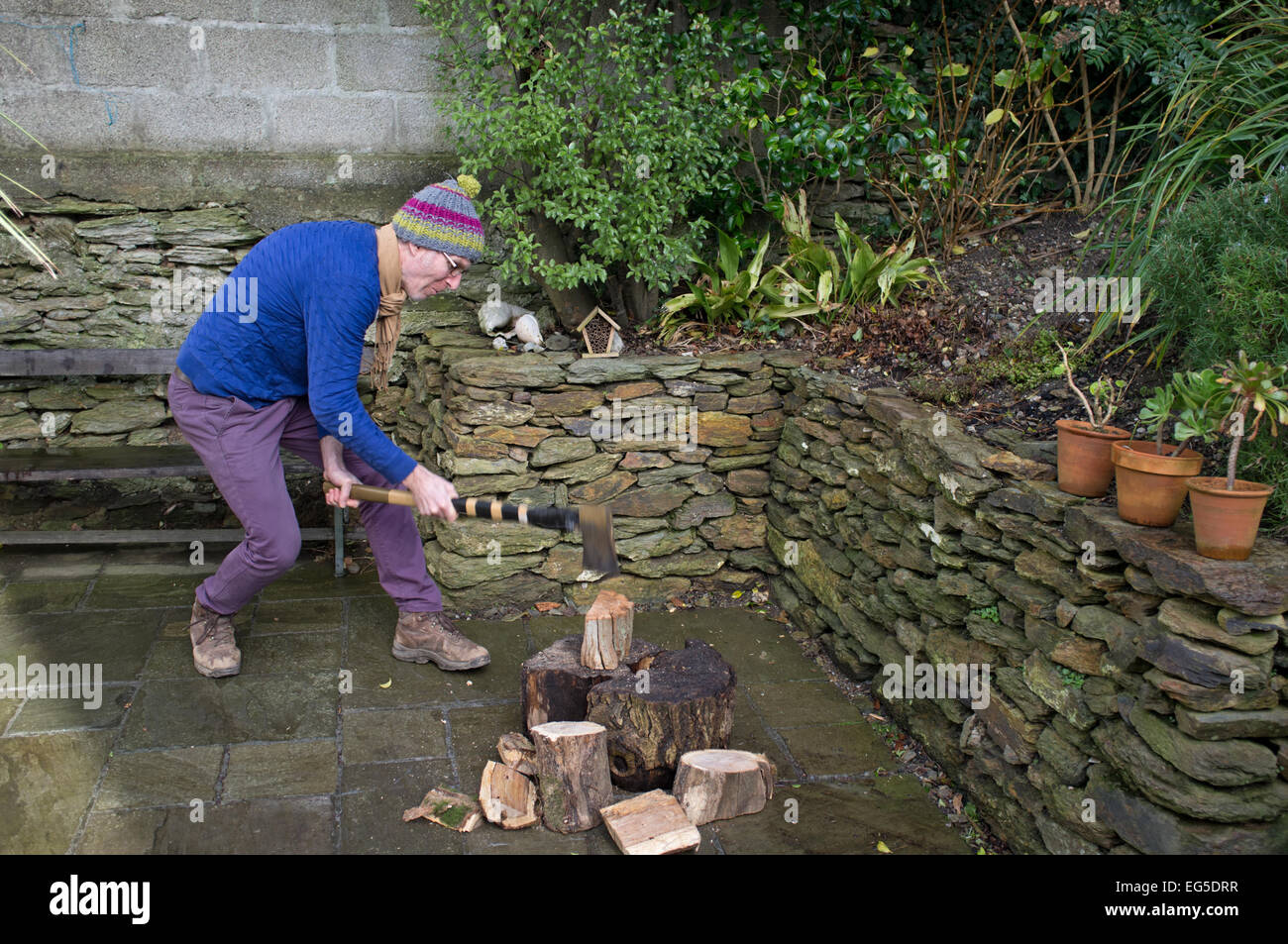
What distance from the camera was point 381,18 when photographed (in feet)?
16.4

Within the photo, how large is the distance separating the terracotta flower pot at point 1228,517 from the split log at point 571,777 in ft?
5.91

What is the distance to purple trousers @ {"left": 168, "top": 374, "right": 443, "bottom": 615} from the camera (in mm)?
3465

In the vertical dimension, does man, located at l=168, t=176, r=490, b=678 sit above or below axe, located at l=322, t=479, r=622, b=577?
above

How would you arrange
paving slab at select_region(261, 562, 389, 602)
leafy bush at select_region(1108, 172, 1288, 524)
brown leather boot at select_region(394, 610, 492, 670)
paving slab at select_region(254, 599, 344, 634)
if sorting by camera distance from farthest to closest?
paving slab at select_region(261, 562, 389, 602), paving slab at select_region(254, 599, 344, 634), brown leather boot at select_region(394, 610, 492, 670), leafy bush at select_region(1108, 172, 1288, 524)

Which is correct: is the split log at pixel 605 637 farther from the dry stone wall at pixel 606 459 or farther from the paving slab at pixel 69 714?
the paving slab at pixel 69 714

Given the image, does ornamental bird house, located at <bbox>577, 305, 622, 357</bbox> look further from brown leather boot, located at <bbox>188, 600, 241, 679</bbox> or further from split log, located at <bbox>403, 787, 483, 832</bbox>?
split log, located at <bbox>403, 787, 483, 832</bbox>

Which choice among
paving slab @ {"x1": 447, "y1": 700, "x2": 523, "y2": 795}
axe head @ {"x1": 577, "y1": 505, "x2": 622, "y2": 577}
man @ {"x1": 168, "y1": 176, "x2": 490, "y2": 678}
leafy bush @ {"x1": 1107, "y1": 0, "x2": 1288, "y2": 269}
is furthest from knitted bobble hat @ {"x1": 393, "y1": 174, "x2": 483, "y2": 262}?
leafy bush @ {"x1": 1107, "y1": 0, "x2": 1288, "y2": 269}

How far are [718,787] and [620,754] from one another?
1.12 ft

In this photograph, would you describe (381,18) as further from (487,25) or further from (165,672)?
(165,672)

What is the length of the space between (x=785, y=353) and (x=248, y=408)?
2424 mm

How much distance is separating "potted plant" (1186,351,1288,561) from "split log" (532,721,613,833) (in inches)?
71.2

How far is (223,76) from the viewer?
16.1ft

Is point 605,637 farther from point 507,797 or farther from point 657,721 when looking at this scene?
point 507,797

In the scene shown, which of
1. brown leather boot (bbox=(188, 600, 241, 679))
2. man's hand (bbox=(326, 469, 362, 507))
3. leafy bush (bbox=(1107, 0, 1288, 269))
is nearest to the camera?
man's hand (bbox=(326, 469, 362, 507))
